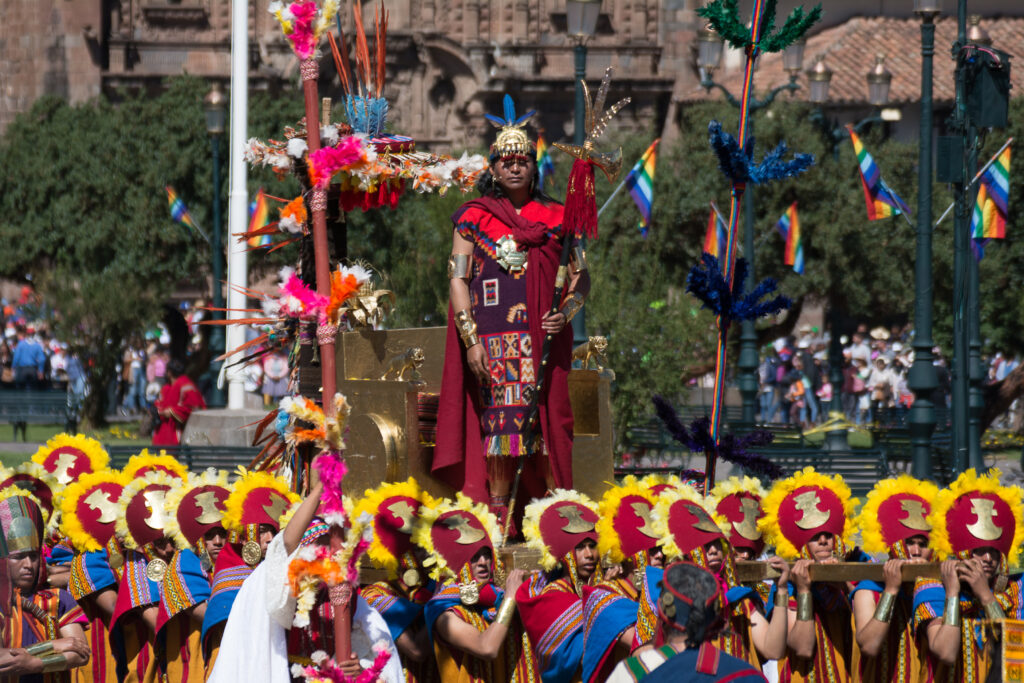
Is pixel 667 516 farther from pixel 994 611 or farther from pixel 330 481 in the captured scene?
pixel 330 481

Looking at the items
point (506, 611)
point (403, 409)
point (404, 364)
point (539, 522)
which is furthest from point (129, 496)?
point (404, 364)

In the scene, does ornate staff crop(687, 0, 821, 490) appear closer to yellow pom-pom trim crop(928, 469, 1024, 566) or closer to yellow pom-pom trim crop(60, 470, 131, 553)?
yellow pom-pom trim crop(928, 469, 1024, 566)

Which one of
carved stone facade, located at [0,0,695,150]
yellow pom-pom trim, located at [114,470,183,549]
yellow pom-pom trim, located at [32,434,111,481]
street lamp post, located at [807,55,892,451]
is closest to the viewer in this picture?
yellow pom-pom trim, located at [114,470,183,549]

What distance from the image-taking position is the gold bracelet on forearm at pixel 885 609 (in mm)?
7457

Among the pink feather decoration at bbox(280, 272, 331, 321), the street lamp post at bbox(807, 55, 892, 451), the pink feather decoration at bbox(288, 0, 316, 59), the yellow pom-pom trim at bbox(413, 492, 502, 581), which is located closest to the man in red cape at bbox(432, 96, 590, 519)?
the yellow pom-pom trim at bbox(413, 492, 502, 581)

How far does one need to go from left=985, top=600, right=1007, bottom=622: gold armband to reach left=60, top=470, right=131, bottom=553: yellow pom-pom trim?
13.8 feet

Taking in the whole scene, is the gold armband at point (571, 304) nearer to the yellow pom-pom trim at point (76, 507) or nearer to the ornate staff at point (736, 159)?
the ornate staff at point (736, 159)

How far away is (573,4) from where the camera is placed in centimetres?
1900

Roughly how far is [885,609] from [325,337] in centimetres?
271

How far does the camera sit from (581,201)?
354 inches

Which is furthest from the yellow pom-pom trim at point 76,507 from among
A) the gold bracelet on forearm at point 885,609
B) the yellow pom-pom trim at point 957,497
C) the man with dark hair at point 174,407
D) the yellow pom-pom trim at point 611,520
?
the man with dark hair at point 174,407

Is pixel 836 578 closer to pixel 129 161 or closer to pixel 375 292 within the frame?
pixel 375 292

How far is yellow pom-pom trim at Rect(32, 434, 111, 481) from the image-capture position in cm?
986

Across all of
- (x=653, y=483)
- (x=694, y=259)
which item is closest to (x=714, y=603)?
(x=653, y=483)
